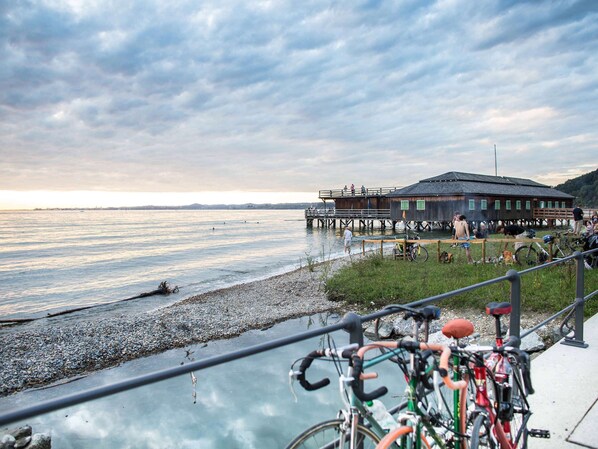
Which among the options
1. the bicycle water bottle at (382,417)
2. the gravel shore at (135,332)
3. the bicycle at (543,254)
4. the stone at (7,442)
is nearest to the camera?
the bicycle water bottle at (382,417)

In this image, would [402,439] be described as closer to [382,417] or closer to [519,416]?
[382,417]

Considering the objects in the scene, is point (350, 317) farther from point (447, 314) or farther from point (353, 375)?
point (447, 314)

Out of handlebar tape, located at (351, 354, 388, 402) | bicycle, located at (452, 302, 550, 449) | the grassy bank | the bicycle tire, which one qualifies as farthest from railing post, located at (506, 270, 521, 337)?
the grassy bank

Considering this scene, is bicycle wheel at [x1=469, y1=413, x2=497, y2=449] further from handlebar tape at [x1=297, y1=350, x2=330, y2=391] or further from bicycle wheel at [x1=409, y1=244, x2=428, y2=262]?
bicycle wheel at [x1=409, y1=244, x2=428, y2=262]

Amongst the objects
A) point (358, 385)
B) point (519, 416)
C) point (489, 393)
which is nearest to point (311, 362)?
point (358, 385)

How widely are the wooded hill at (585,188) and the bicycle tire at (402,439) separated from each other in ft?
390

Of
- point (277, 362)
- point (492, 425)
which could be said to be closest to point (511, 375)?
point (492, 425)

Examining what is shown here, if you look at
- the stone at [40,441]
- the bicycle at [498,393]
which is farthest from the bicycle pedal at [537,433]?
the stone at [40,441]

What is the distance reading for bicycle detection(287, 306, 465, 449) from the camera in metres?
2.01

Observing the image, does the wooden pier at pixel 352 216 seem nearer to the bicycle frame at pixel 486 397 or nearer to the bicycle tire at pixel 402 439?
the bicycle frame at pixel 486 397

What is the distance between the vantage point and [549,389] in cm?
470

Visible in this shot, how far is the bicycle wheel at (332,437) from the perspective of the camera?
206cm

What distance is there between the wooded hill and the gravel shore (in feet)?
353

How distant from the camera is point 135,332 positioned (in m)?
14.2
